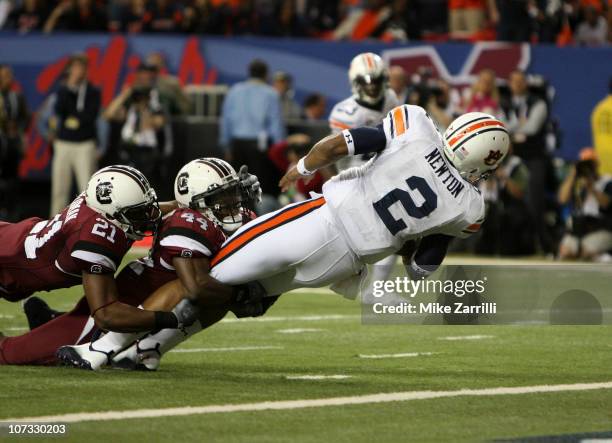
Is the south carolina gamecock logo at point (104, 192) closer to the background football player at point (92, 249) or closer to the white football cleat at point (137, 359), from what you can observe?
the background football player at point (92, 249)

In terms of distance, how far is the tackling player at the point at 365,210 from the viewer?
6.46m

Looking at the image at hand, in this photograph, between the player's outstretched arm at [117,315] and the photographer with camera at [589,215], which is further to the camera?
the photographer with camera at [589,215]

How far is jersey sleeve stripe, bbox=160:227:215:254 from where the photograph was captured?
21.2 ft

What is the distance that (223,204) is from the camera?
22.0ft

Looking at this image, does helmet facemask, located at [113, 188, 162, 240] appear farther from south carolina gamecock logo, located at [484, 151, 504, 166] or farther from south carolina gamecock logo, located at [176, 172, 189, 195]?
south carolina gamecock logo, located at [484, 151, 504, 166]

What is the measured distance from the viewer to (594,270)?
11.5 metres

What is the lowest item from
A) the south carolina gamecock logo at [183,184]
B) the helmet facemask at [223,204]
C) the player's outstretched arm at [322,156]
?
the helmet facemask at [223,204]

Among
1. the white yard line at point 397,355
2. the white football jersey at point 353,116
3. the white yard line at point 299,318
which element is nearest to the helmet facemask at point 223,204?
the white yard line at point 397,355

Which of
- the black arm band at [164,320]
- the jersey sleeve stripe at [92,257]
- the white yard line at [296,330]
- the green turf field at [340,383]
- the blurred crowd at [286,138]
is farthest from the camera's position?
the blurred crowd at [286,138]

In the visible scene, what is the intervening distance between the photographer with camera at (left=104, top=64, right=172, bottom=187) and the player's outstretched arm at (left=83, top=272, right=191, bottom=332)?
883 cm

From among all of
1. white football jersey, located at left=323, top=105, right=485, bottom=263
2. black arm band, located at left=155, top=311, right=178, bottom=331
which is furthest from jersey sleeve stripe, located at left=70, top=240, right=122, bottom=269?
white football jersey, located at left=323, top=105, right=485, bottom=263

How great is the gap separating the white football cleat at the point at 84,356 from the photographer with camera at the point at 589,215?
299 inches

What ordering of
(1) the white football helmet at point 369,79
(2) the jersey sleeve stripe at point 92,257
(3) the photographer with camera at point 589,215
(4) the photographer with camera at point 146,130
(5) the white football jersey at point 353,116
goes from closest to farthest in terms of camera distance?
(2) the jersey sleeve stripe at point 92,257
(5) the white football jersey at point 353,116
(1) the white football helmet at point 369,79
(3) the photographer with camera at point 589,215
(4) the photographer with camera at point 146,130

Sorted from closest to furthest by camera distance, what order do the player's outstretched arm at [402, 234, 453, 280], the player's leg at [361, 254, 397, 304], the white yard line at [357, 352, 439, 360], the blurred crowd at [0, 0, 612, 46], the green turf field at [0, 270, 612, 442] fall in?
the green turf field at [0, 270, 612, 442] < the player's outstretched arm at [402, 234, 453, 280] < the white yard line at [357, 352, 439, 360] < the player's leg at [361, 254, 397, 304] < the blurred crowd at [0, 0, 612, 46]
